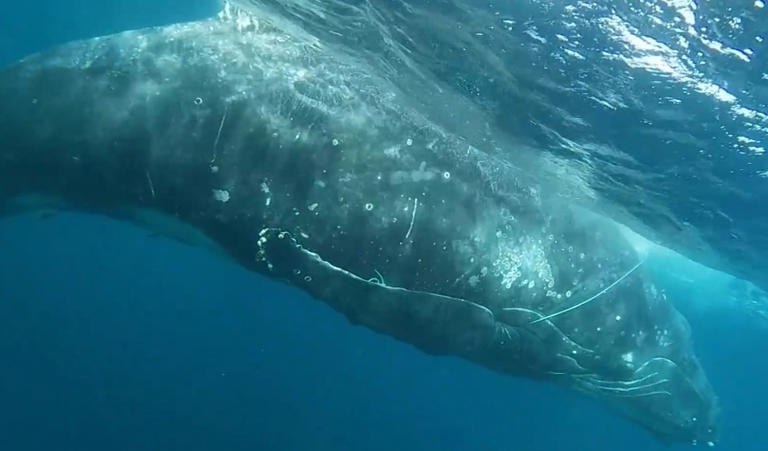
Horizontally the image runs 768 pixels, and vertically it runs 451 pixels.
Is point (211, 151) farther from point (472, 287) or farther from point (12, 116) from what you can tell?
point (472, 287)

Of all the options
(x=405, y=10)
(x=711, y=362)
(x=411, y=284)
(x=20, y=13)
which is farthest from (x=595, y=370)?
(x=711, y=362)

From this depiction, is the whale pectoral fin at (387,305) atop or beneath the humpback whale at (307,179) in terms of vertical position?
A: beneath

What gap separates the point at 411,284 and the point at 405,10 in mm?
5131

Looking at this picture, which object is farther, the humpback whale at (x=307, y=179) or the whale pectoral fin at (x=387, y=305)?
the whale pectoral fin at (x=387, y=305)

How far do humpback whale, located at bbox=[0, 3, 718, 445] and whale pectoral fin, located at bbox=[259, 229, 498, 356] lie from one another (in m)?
0.04

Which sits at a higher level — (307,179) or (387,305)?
(307,179)

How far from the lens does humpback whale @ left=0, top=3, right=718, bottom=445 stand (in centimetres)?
921

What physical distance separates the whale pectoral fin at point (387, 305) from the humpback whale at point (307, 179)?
1.4 inches

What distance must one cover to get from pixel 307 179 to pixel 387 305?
2.91 m

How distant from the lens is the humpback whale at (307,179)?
30.2 feet

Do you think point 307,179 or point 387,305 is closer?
point 307,179

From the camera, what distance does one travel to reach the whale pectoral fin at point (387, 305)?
10.2 m

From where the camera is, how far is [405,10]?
10.9m

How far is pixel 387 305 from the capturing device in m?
11.0
